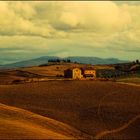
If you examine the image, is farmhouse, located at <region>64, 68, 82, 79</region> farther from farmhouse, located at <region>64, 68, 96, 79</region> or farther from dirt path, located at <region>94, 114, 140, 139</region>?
dirt path, located at <region>94, 114, 140, 139</region>

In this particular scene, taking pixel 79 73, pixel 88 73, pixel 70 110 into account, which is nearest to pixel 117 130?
pixel 70 110

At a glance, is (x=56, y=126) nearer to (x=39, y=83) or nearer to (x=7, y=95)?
(x=7, y=95)

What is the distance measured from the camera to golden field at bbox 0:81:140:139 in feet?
182

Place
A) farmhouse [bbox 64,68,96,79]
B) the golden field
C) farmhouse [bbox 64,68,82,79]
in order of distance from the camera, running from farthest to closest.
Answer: farmhouse [bbox 64,68,96,79]
farmhouse [bbox 64,68,82,79]
the golden field

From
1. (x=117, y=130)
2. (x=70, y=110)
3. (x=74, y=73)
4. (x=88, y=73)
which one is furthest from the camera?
(x=88, y=73)

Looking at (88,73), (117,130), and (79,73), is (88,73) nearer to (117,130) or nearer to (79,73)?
(79,73)

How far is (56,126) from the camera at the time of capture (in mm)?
58500

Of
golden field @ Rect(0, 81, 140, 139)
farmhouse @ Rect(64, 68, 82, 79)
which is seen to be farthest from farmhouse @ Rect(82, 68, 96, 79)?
golden field @ Rect(0, 81, 140, 139)

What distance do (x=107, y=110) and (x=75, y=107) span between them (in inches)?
225

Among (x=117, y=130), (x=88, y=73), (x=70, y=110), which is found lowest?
(x=117, y=130)

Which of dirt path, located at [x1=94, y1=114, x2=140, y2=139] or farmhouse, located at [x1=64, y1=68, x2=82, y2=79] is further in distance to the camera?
farmhouse, located at [x1=64, y1=68, x2=82, y2=79]

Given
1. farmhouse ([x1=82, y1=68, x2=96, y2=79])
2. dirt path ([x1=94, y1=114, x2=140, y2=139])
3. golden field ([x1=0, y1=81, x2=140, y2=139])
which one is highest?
farmhouse ([x1=82, y1=68, x2=96, y2=79])

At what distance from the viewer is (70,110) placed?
234 ft

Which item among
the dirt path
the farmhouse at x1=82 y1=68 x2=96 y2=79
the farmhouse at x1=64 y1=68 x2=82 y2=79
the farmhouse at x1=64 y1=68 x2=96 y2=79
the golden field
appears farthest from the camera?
the farmhouse at x1=82 y1=68 x2=96 y2=79
